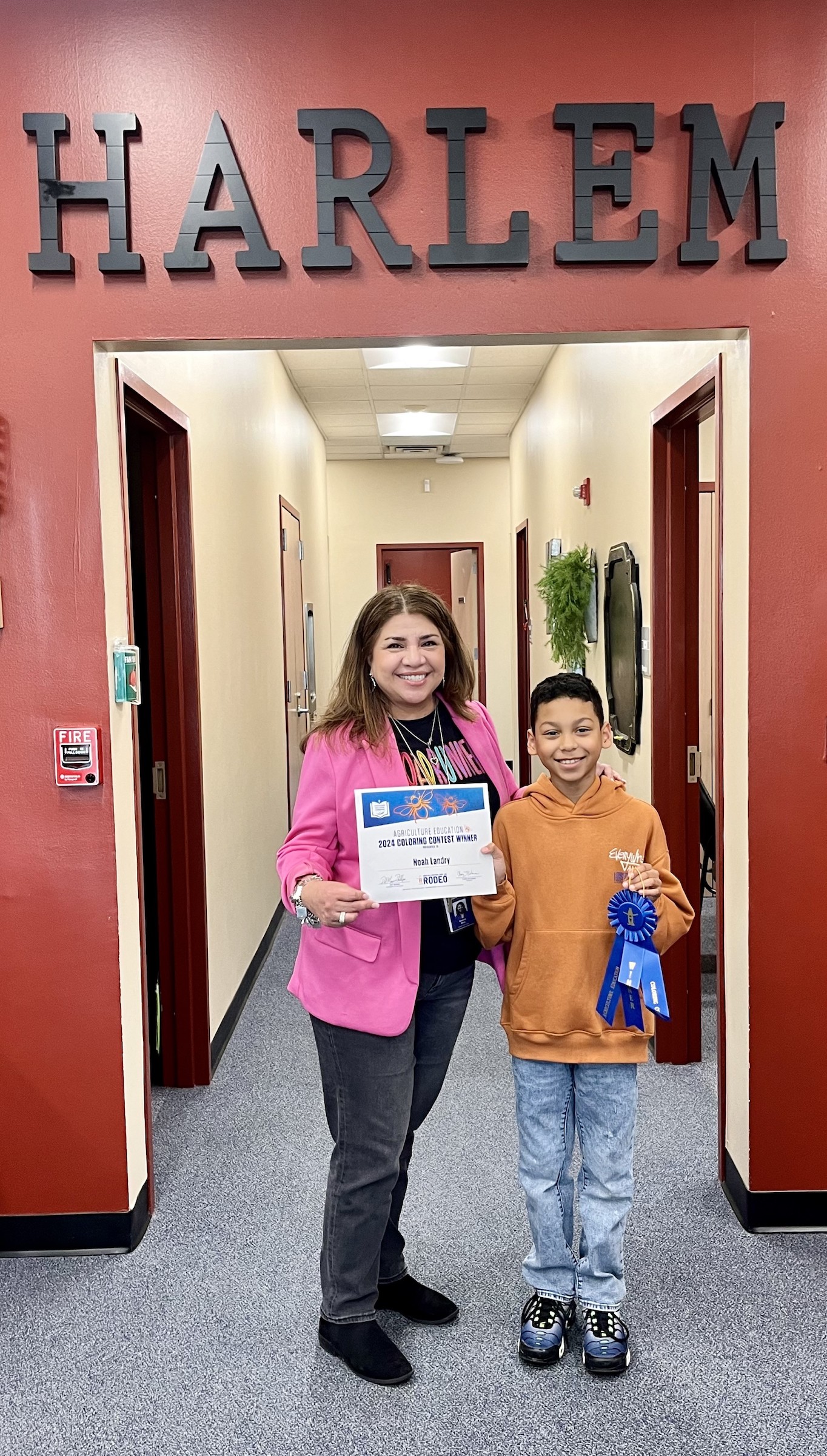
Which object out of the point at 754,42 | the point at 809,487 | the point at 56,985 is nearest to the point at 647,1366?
the point at 56,985

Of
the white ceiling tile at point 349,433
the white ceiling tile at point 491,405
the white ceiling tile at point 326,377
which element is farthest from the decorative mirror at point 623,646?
the white ceiling tile at point 349,433

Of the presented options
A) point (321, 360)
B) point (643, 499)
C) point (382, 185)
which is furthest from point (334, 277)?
point (321, 360)

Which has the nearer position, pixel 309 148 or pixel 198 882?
pixel 309 148

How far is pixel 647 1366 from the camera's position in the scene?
6.95 feet

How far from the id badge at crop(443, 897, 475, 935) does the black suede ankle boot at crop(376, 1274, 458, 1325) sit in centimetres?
81

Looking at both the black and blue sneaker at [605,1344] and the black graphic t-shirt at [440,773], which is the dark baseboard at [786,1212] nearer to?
the black and blue sneaker at [605,1344]

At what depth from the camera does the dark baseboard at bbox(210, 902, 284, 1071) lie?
3744 mm

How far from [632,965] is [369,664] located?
729 millimetres

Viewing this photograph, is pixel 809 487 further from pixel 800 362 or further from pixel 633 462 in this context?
pixel 633 462

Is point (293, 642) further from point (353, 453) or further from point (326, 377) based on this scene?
point (353, 453)

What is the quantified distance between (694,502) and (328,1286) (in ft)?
8.32

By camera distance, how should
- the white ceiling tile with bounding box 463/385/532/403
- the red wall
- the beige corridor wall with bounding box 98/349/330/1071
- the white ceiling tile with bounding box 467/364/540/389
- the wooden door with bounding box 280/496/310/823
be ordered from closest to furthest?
the red wall
the beige corridor wall with bounding box 98/349/330/1071
the wooden door with bounding box 280/496/310/823
the white ceiling tile with bounding box 467/364/540/389
the white ceiling tile with bounding box 463/385/532/403

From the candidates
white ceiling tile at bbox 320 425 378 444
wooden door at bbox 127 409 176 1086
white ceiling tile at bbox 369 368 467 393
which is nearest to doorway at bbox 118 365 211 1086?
wooden door at bbox 127 409 176 1086

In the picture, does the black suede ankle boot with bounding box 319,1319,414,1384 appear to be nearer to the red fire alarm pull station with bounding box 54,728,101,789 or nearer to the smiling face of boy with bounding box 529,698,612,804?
the smiling face of boy with bounding box 529,698,612,804
